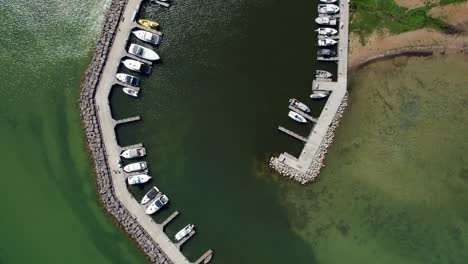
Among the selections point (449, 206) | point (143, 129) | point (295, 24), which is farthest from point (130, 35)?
point (449, 206)

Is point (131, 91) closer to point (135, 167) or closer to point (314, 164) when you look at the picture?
point (135, 167)

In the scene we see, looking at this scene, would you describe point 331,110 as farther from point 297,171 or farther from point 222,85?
point 222,85

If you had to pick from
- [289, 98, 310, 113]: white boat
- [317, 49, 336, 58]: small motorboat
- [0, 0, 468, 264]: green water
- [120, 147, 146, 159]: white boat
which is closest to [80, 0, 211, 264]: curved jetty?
[120, 147, 146, 159]: white boat

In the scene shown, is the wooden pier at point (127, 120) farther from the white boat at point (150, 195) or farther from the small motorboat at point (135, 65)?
the white boat at point (150, 195)

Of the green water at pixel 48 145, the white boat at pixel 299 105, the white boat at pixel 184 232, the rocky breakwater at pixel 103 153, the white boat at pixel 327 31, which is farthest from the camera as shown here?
the white boat at pixel 327 31

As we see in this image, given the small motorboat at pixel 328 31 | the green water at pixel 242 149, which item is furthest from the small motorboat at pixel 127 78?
the small motorboat at pixel 328 31

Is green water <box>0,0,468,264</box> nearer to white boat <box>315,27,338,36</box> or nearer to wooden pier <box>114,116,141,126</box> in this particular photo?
wooden pier <box>114,116,141,126</box>
